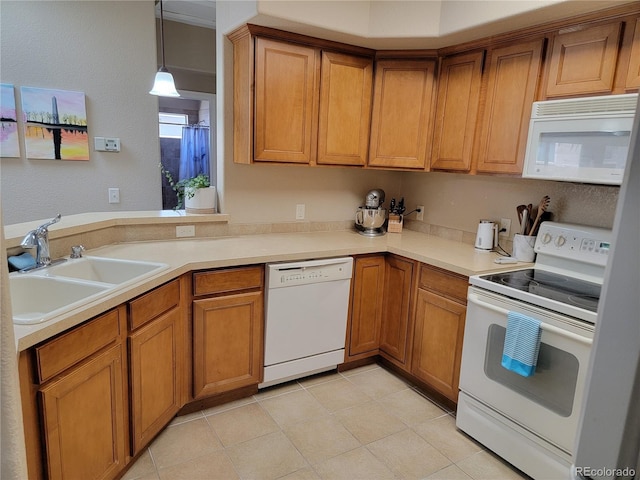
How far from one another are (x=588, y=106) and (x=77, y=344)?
238 centimetres

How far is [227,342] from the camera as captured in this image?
7.70ft

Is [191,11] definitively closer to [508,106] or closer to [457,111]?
[457,111]

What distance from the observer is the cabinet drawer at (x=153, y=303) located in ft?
5.78

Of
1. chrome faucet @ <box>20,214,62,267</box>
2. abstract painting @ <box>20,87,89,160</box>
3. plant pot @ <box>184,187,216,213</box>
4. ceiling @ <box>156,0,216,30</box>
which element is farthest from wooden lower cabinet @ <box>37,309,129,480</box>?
ceiling @ <box>156,0,216,30</box>

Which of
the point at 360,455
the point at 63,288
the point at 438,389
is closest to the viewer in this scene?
the point at 63,288

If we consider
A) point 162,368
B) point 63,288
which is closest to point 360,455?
point 162,368

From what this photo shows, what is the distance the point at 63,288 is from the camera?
5.67 feet

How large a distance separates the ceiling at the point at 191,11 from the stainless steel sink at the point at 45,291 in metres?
3.12

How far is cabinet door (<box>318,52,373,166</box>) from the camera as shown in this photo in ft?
8.77

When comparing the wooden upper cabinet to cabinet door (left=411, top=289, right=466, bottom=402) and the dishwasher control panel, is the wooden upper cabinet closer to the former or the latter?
cabinet door (left=411, top=289, right=466, bottom=402)

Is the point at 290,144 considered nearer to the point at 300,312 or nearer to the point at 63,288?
the point at 300,312

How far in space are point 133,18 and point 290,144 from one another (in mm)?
2070

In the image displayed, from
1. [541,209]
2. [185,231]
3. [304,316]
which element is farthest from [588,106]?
[185,231]

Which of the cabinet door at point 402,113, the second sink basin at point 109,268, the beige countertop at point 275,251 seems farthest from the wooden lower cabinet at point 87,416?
the cabinet door at point 402,113
